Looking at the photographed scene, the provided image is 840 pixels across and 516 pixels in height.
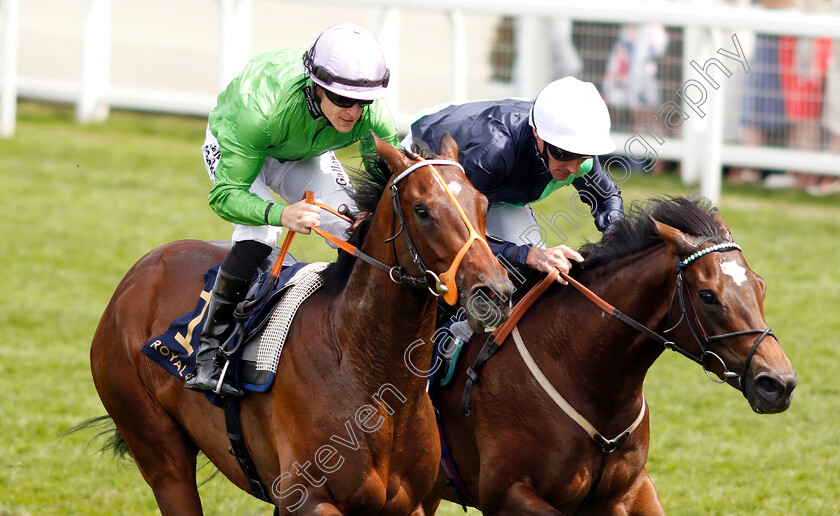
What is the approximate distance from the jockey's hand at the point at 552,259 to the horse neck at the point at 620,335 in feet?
0.48

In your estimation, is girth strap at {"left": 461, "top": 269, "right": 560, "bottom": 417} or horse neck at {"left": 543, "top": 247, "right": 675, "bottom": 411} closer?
horse neck at {"left": 543, "top": 247, "right": 675, "bottom": 411}

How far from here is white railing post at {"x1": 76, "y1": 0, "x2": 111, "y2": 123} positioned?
11.8 m

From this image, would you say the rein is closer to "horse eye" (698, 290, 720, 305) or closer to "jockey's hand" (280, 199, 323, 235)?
"horse eye" (698, 290, 720, 305)

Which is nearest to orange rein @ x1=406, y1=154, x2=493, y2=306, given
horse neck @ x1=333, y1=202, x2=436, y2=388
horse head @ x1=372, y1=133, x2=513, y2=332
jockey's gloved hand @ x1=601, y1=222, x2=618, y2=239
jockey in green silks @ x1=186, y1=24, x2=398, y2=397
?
horse head @ x1=372, y1=133, x2=513, y2=332

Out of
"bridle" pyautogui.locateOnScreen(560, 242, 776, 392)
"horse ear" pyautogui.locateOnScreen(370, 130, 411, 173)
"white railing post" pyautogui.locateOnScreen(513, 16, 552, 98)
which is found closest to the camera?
"horse ear" pyautogui.locateOnScreen(370, 130, 411, 173)

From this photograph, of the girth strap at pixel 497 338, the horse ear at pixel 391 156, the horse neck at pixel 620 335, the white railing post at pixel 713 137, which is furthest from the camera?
the white railing post at pixel 713 137

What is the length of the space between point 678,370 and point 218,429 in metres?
4.32

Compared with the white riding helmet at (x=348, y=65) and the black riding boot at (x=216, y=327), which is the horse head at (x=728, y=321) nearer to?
the white riding helmet at (x=348, y=65)

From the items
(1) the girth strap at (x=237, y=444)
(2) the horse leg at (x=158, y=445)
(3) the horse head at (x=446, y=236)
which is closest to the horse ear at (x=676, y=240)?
(3) the horse head at (x=446, y=236)

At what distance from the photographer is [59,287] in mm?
8961

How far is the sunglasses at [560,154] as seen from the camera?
441cm

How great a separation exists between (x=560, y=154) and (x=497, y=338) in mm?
782

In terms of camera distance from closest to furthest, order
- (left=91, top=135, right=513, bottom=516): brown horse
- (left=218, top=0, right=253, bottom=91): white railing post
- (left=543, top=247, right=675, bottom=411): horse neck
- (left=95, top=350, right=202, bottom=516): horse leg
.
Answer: (left=91, top=135, right=513, bottom=516): brown horse
(left=543, top=247, right=675, bottom=411): horse neck
(left=95, top=350, right=202, bottom=516): horse leg
(left=218, top=0, right=253, bottom=91): white railing post

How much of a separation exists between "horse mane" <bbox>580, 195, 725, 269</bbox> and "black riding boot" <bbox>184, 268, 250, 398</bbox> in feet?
4.59
